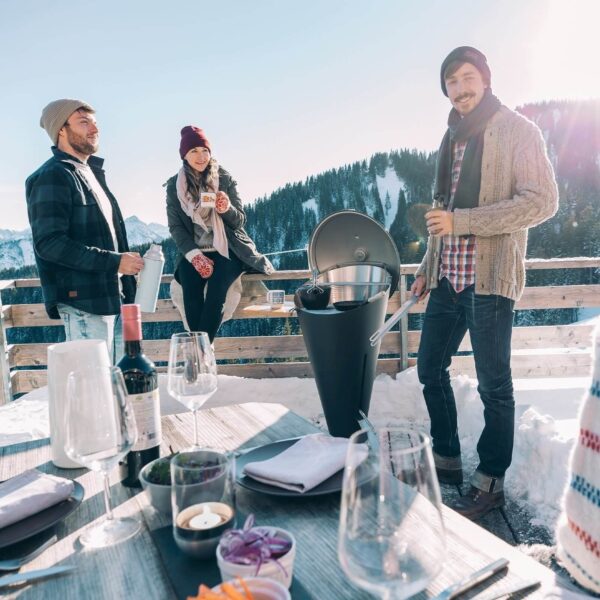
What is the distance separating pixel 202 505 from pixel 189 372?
0.47 m

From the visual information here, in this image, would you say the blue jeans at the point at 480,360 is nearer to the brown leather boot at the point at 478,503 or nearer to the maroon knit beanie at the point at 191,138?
the brown leather boot at the point at 478,503

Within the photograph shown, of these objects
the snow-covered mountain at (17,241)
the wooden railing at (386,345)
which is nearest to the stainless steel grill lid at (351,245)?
the wooden railing at (386,345)

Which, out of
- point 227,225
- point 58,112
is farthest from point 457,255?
point 58,112

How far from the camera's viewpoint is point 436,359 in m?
2.61

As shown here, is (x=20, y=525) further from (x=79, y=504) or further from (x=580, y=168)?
(x=580, y=168)

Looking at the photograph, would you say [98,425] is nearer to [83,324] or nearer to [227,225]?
[83,324]

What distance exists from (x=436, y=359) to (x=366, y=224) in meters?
0.95

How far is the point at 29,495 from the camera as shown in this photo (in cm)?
101

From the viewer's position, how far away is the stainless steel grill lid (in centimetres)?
300

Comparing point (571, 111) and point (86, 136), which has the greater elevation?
point (571, 111)

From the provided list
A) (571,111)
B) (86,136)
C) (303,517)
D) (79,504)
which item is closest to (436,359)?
(303,517)

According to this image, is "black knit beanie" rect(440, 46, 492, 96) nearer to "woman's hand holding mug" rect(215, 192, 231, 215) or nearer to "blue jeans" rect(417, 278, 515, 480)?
"blue jeans" rect(417, 278, 515, 480)

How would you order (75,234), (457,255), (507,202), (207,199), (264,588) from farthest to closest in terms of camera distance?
(207,199), (75,234), (457,255), (507,202), (264,588)

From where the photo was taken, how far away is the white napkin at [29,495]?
969mm
